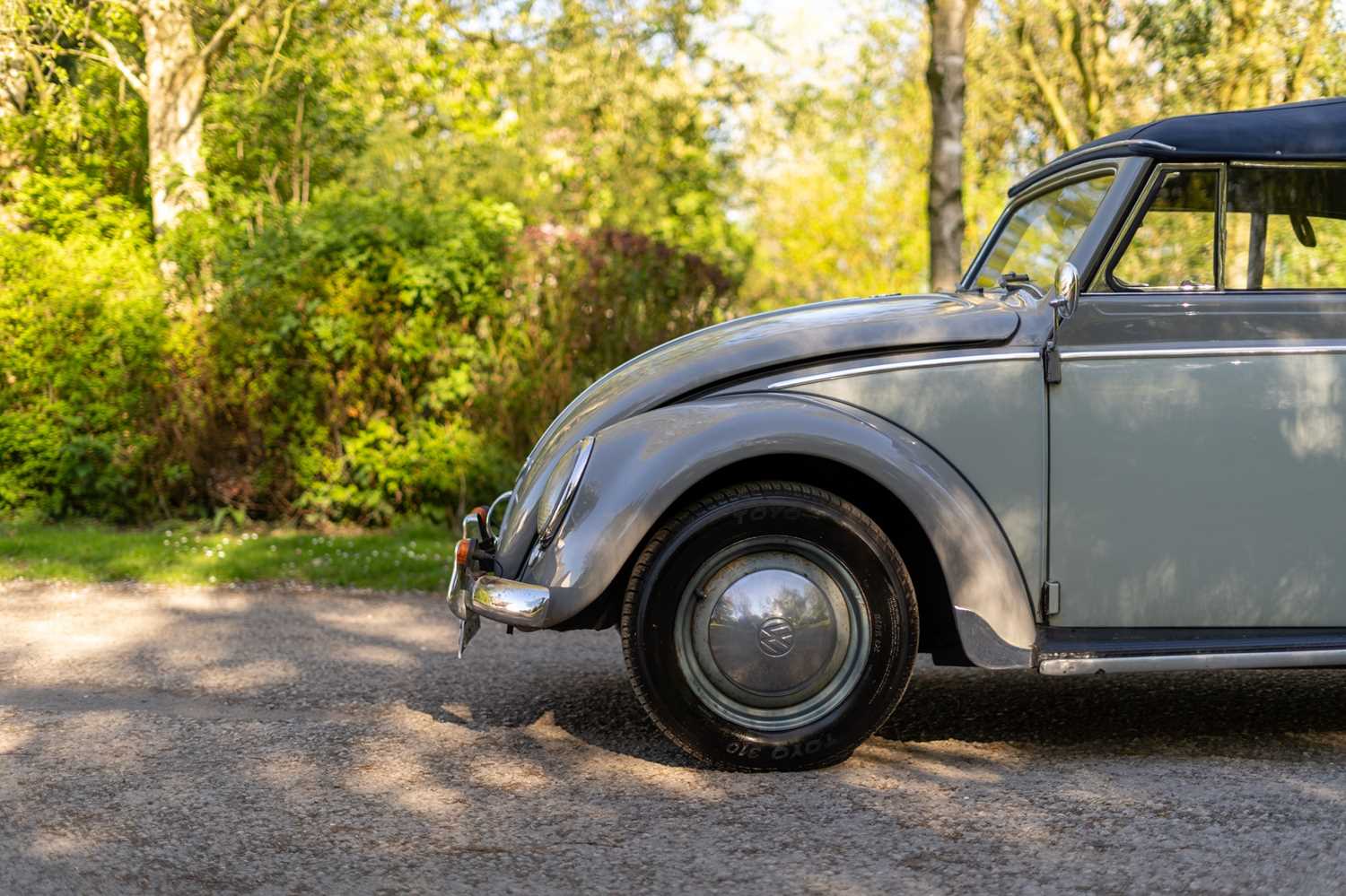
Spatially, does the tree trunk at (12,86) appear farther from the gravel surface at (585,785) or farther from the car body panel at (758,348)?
the car body panel at (758,348)

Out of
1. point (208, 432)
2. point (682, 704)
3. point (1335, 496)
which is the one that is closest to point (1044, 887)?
point (682, 704)

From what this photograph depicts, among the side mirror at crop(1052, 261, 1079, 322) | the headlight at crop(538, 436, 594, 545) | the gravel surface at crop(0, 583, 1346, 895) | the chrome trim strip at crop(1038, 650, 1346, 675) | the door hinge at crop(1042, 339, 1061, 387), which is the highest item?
the side mirror at crop(1052, 261, 1079, 322)

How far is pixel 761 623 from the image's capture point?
3902mm

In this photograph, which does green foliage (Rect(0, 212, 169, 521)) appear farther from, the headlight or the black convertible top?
the black convertible top

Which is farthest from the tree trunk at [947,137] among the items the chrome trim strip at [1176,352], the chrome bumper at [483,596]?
the chrome bumper at [483,596]

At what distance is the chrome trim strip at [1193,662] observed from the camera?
3938 millimetres

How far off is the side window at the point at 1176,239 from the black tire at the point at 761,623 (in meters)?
1.08

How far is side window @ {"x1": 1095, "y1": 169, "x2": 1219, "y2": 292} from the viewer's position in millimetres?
4145

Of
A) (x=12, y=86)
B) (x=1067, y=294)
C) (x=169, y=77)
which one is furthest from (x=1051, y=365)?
(x=12, y=86)

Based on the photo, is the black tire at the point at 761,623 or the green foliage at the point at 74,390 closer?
the black tire at the point at 761,623

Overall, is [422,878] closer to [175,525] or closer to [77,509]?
[175,525]

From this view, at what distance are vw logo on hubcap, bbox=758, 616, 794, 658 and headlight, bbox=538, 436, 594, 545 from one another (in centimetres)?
64

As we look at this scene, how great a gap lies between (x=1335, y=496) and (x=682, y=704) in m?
1.92

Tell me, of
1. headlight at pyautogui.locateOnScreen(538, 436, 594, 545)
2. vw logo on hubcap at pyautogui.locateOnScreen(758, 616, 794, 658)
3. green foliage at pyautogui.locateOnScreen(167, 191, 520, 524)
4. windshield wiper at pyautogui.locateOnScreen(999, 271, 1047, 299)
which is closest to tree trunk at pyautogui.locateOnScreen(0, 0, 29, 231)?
green foliage at pyautogui.locateOnScreen(167, 191, 520, 524)
